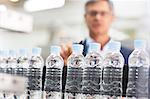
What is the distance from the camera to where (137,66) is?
4.35ft

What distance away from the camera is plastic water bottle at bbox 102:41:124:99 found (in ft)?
4.44

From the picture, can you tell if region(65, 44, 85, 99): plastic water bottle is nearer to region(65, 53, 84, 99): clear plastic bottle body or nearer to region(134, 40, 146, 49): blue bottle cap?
region(65, 53, 84, 99): clear plastic bottle body

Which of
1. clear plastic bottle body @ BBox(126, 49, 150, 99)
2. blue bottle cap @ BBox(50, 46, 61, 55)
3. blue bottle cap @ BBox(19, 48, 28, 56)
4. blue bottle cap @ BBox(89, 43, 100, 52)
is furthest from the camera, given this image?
blue bottle cap @ BBox(19, 48, 28, 56)

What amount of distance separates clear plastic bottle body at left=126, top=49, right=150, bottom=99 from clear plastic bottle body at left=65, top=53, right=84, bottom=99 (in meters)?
0.25

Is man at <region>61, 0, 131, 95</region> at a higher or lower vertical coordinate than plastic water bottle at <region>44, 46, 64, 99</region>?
higher

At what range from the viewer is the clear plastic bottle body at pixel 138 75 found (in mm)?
1302

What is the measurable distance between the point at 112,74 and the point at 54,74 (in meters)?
0.32

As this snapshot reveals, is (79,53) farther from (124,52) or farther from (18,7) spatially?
(18,7)

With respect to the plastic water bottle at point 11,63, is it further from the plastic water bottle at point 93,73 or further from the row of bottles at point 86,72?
the plastic water bottle at point 93,73

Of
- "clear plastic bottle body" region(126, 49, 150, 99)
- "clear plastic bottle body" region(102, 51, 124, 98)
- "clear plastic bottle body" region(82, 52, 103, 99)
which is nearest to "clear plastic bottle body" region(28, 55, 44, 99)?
"clear plastic bottle body" region(82, 52, 103, 99)

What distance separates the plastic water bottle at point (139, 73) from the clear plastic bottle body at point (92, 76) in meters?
0.15

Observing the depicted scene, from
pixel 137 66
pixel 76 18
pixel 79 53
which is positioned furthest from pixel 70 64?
pixel 137 66

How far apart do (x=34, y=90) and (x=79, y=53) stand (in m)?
0.33

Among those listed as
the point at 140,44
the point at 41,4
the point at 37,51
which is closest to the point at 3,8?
the point at 41,4
